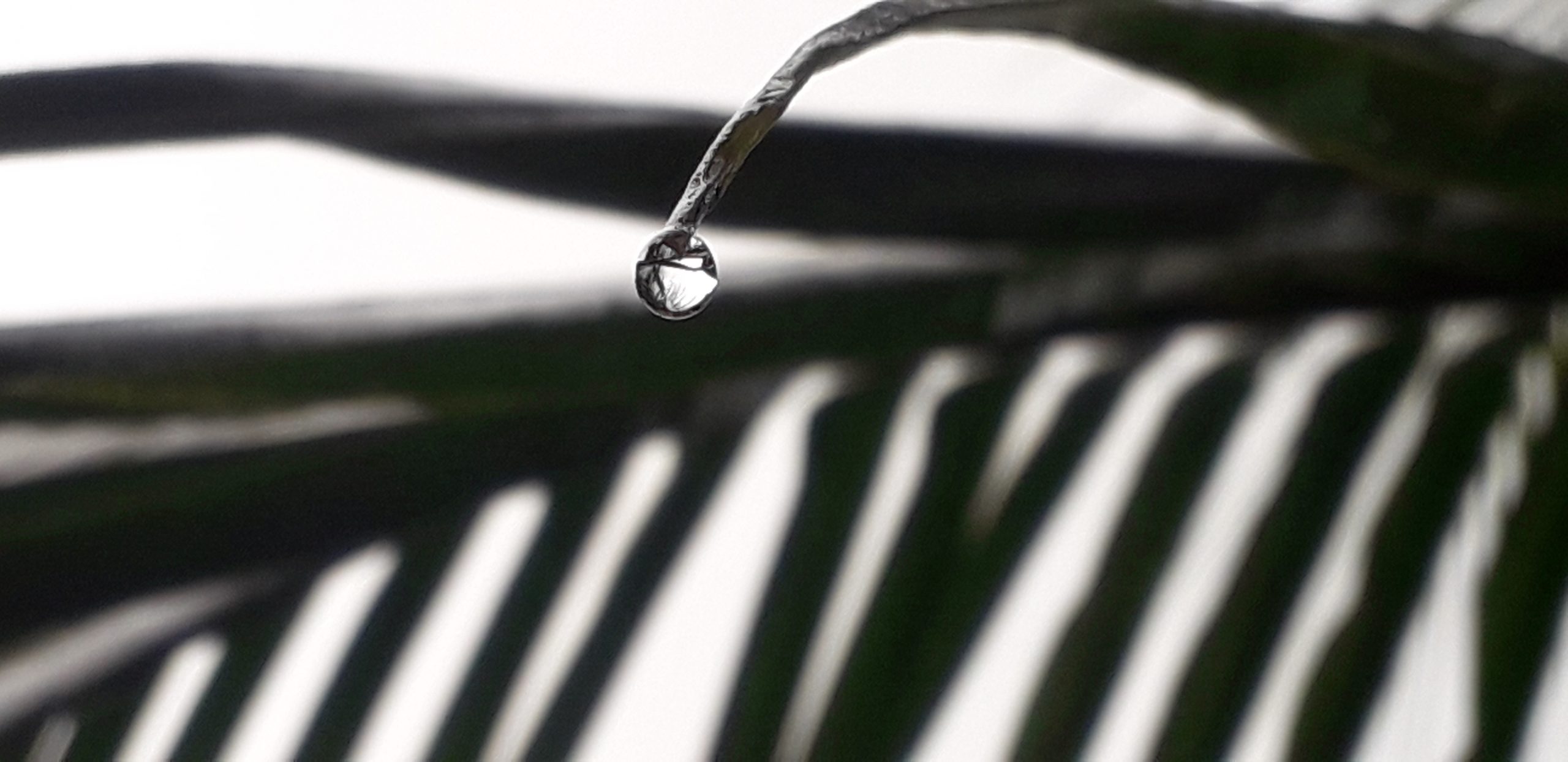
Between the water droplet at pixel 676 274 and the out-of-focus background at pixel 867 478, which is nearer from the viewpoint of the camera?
the water droplet at pixel 676 274

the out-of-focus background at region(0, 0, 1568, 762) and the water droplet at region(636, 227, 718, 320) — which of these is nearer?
the water droplet at region(636, 227, 718, 320)

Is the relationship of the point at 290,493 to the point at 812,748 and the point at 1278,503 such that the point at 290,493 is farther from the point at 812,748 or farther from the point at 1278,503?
the point at 1278,503

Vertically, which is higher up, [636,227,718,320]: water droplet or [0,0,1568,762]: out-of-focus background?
[0,0,1568,762]: out-of-focus background

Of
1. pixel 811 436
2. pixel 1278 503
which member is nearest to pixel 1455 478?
pixel 1278 503

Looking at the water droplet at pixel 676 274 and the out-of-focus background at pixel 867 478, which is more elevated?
the out-of-focus background at pixel 867 478

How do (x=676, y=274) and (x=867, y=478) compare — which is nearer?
(x=676, y=274)

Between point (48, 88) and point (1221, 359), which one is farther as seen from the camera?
point (1221, 359)
